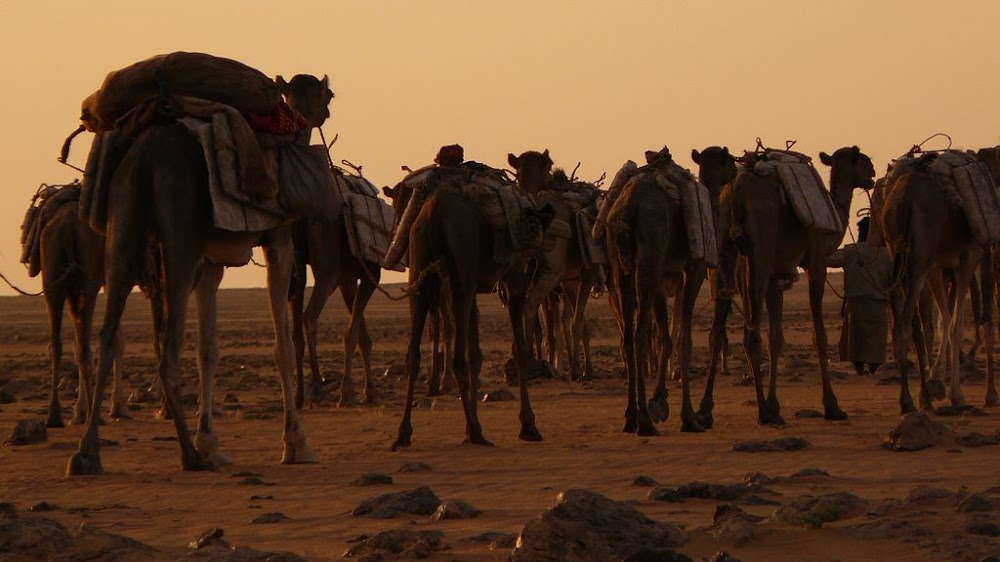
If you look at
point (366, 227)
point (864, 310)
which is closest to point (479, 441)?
point (366, 227)

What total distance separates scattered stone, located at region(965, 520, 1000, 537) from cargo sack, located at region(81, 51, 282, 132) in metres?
6.72

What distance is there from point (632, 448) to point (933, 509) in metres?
5.40

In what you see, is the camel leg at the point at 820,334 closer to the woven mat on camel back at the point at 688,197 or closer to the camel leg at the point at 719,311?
the camel leg at the point at 719,311

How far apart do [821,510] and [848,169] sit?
423 inches

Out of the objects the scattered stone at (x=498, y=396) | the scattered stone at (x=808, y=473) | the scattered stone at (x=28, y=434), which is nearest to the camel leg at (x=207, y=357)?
the scattered stone at (x=28, y=434)

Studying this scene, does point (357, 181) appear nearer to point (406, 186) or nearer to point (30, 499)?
point (406, 186)

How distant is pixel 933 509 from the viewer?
8.68m

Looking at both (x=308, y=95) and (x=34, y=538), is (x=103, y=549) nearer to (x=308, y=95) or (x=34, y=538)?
(x=34, y=538)

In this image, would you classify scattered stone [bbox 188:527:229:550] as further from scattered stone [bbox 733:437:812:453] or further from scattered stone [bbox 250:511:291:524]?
scattered stone [bbox 733:437:812:453]

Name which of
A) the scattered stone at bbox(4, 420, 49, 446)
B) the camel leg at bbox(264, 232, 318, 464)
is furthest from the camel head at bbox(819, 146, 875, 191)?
the scattered stone at bbox(4, 420, 49, 446)

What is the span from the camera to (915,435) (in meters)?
13.2

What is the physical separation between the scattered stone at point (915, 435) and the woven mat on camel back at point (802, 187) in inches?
146

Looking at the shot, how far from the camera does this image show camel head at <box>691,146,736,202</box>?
1681 centimetres

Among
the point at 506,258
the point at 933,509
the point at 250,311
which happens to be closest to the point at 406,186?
the point at 506,258
